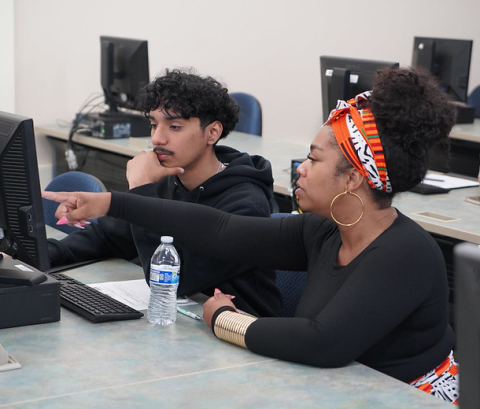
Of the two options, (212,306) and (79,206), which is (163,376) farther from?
(79,206)

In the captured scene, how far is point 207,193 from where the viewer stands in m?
2.17

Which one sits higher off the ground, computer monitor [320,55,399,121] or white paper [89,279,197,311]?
computer monitor [320,55,399,121]

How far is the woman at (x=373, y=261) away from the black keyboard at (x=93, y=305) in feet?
0.67

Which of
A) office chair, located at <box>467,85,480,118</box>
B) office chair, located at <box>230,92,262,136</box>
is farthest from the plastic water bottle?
office chair, located at <box>467,85,480,118</box>

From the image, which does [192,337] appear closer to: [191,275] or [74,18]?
[191,275]

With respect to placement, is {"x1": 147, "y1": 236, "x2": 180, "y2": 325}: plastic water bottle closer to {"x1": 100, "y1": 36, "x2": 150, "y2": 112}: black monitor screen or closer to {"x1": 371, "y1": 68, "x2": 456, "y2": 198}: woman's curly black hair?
{"x1": 371, "y1": 68, "x2": 456, "y2": 198}: woman's curly black hair

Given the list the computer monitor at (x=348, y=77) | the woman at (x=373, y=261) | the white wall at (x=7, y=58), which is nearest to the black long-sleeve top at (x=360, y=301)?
the woman at (x=373, y=261)

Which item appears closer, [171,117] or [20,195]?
[20,195]

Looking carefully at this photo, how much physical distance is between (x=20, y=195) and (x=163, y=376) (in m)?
0.51

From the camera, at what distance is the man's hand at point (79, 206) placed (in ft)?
6.02

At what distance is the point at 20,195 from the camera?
1.67m

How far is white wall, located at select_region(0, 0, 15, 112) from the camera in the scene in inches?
201

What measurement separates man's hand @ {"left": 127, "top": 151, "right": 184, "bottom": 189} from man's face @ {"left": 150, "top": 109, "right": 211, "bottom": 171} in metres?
0.02

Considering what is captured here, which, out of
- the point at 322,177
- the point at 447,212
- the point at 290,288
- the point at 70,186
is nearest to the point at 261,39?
the point at 447,212
